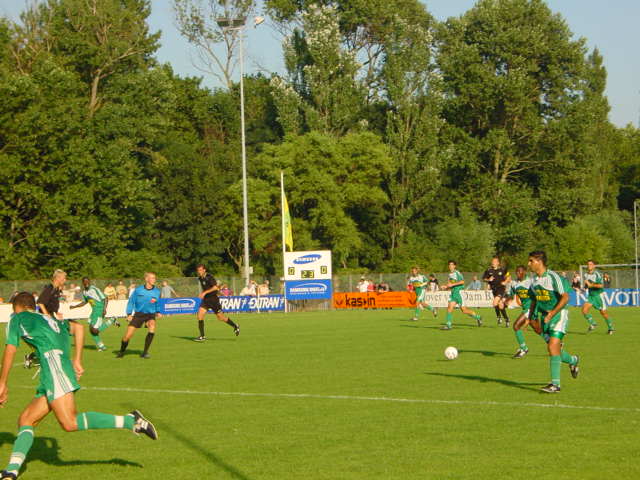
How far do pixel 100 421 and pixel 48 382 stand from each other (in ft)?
2.08

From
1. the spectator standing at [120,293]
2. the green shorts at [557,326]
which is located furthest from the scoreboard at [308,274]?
the green shorts at [557,326]

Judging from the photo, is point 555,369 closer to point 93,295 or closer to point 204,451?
point 204,451

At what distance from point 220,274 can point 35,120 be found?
19207 mm

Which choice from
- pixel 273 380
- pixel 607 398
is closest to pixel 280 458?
pixel 607 398

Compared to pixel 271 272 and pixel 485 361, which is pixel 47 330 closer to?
pixel 485 361

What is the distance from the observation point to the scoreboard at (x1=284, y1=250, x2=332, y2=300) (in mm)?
48875

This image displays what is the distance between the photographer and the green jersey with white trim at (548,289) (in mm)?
13320

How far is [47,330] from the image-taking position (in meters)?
8.76

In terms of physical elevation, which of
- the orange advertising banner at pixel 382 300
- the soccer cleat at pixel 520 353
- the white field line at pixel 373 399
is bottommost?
the white field line at pixel 373 399

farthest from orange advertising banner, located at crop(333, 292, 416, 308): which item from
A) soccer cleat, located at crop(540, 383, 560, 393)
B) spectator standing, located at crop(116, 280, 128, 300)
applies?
soccer cleat, located at crop(540, 383, 560, 393)

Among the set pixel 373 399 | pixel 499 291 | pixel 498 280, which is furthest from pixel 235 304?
pixel 373 399

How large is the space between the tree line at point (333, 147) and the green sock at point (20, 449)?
163ft

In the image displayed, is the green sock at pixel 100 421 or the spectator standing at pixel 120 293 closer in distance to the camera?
the green sock at pixel 100 421

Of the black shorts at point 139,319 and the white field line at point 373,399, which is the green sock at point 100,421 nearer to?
the white field line at point 373,399
